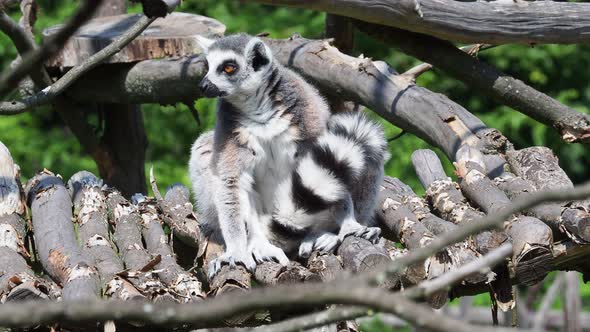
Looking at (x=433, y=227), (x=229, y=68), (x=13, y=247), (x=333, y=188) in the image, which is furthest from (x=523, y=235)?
(x=13, y=247)

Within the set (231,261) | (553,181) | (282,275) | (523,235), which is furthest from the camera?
(553,181)

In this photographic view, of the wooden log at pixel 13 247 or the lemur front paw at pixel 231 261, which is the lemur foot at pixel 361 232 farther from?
the wooden log at pixel 13 247

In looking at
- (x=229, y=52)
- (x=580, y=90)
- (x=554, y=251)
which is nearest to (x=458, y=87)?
(x=580, y=90)

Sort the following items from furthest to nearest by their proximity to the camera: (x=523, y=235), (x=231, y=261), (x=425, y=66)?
(x=425, y=66) < (x=231, y=261) < (x=523, y=235)

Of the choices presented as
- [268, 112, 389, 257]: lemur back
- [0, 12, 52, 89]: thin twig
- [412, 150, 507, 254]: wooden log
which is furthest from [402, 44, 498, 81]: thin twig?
[0, 12, 52, 89]: thin twig

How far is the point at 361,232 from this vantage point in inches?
134

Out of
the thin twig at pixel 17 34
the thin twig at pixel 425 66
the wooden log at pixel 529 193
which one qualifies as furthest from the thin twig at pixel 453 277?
the thin twig at pixel 17 34

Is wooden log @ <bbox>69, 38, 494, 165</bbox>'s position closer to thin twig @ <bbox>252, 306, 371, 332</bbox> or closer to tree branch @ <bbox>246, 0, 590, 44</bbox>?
tree branch @ <bbox>246, 0, 590, 44</bbox>

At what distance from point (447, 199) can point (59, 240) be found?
5.20 ft

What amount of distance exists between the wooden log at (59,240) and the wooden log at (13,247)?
0.06 meters

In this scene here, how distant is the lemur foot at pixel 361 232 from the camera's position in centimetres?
339

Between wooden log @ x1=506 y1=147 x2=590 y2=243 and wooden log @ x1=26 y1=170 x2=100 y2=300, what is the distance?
1598 millimetres

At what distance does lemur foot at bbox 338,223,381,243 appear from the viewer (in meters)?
3.39

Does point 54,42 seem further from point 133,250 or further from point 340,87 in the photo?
point 340,87
